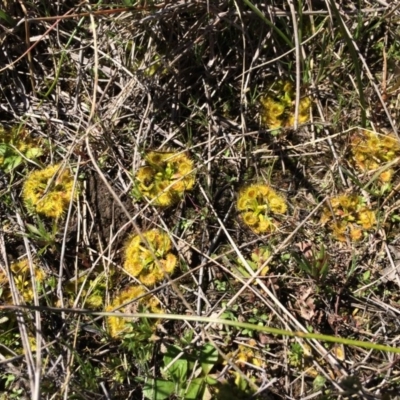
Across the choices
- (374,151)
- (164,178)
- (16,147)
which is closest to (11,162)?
(16,147)

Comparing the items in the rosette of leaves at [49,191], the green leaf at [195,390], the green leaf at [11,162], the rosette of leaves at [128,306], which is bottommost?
the green leaf at [195,390]

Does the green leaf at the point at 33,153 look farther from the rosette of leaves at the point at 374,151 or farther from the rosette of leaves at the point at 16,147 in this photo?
the rosette of leaves at the point at 374,151

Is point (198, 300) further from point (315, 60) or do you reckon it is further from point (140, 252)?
point (315, 60)

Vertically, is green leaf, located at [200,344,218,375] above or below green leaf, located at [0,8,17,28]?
below

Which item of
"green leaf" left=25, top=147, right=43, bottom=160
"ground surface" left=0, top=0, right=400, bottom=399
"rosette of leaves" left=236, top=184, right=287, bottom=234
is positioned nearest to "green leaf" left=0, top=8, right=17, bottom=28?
"ground surface" left=0, top=0, right=400, bottom=399

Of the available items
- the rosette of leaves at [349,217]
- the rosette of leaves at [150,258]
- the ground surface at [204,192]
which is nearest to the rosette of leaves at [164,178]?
the ground surface at [204,192]

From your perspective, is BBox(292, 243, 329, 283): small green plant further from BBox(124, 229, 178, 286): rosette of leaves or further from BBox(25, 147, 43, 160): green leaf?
BBox(25, 147, 43, 160): green leaf
